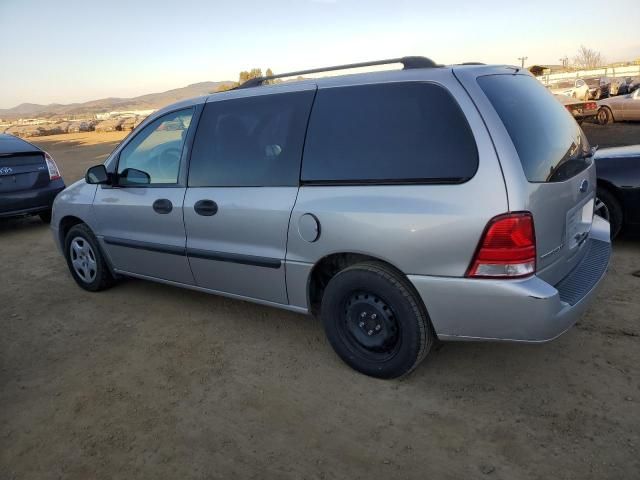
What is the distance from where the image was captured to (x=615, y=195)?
4711 millimetres

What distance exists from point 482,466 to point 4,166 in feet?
24.7

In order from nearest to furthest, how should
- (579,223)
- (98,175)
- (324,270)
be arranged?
1. (579,223)
2. (324,270)
3. (98,175)

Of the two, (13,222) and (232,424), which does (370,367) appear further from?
(13,222)

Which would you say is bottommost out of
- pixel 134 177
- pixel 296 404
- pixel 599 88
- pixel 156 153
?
pixel 296 404

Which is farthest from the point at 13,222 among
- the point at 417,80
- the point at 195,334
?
the point at 417,80

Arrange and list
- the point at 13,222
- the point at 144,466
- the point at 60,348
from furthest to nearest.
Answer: the point at 13,222, the point at 60,348, the point at 144,466

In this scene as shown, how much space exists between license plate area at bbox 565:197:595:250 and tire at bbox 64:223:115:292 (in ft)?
12.6

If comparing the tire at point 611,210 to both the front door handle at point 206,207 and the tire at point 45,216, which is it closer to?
the front door handle at point 206,207

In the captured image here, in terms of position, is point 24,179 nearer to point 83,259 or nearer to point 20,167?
point 20,167

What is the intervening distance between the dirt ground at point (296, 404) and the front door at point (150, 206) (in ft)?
1.76

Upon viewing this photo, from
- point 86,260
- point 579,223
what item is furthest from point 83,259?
point 579,223

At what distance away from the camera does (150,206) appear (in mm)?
3855

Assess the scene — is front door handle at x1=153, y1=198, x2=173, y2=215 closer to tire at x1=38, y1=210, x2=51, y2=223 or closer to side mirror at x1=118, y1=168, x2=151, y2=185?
side mirror at x1=118, y1=168, x2=151, y2=185

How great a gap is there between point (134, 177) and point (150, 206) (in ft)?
1.19
